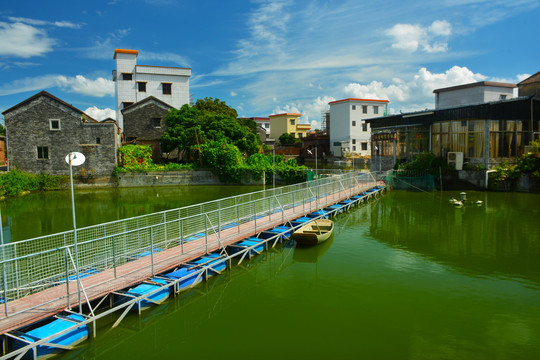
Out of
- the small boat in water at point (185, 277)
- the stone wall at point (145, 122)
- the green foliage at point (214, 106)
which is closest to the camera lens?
the small boat in water at point (185, 277)

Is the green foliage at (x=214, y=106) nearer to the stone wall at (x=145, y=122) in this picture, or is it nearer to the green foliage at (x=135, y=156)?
the stone wall at (x=145, y=122)

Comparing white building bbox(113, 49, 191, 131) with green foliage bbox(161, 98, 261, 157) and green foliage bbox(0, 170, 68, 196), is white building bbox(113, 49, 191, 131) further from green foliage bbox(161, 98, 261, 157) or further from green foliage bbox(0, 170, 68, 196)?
green foliage bbox(0, 170, 68, 196)

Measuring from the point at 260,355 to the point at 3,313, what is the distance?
547cm

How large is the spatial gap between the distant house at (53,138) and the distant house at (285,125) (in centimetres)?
4921

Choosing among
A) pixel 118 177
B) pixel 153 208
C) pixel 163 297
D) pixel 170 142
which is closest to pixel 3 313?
pixel 163 297

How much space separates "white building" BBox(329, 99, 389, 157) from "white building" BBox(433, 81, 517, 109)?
63.0 feet

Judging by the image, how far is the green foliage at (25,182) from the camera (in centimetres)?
3136

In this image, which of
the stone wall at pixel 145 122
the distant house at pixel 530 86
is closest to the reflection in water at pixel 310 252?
the stone wall at pixel 145 122

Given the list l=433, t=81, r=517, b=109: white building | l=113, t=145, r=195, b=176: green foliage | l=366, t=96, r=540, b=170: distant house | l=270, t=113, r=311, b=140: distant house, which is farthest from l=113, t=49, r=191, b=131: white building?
l=433, t=81, r=517, b=109: white building

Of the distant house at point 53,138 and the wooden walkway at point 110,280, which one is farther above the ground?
the distant house at point 53,138

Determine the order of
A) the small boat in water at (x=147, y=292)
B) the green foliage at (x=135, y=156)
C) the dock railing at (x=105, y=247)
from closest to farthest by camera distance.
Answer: the dock railing at (x=105, y=247) → the small boat in water at (x=147, y=292) → the green foliage at (x=135, y=156)

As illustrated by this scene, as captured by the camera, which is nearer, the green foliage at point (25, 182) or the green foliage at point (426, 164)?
the green foliage at point (25, 182)

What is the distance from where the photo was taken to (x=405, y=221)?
20.5 metres

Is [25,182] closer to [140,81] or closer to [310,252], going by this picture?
[140,81]
